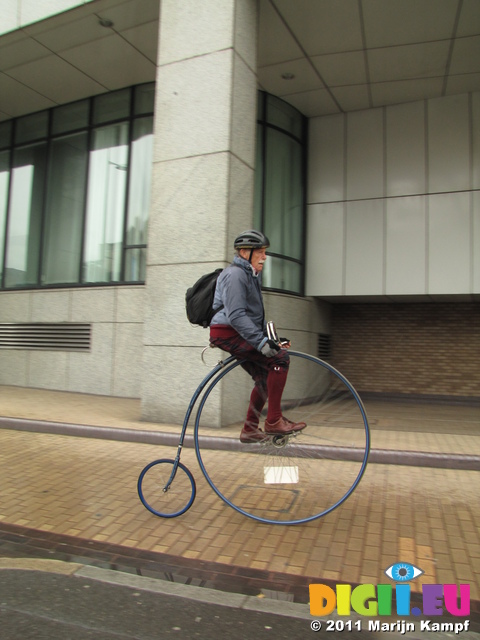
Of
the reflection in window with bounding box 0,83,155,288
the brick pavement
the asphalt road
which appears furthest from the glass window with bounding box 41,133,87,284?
the asphalt road

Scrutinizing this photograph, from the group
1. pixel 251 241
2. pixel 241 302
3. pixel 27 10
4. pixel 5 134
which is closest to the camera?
pixel 241 302

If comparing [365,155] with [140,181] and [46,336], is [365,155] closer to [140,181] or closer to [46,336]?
[140,181]

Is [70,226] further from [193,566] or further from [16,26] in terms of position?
[193,566]

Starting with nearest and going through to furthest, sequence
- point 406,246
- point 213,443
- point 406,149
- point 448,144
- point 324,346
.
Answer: point 213,443, point 448,144, point 406,246, point 406,149, point 324,346

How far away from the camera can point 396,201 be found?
480 inches

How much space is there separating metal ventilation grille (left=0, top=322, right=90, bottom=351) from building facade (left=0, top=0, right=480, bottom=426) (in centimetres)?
5

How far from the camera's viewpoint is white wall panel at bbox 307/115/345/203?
12719mm

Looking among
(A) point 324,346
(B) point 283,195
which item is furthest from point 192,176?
(A) point 324,346

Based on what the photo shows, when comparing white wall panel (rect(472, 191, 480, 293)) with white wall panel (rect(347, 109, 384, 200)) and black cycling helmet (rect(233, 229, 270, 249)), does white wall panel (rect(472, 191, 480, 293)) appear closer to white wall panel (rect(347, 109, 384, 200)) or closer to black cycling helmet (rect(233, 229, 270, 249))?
white wall panel (rect(347, 109, 384, 200))

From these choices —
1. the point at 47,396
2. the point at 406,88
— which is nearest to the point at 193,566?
the point at 47,396

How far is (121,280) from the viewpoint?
A: 39.5 feet

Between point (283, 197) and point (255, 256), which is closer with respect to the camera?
point (255, 256)

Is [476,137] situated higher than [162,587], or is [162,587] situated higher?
[476,137]

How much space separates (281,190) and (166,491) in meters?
9.27
